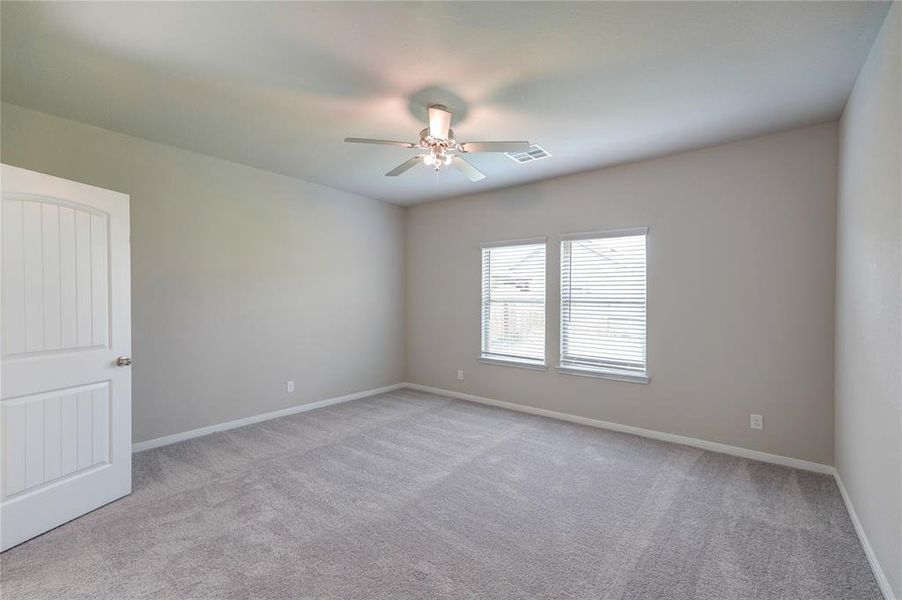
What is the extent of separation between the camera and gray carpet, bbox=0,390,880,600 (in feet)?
6.28

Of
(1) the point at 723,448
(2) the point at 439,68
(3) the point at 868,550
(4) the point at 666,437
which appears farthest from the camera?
(4) the point at 666,437

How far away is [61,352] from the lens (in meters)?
2.43

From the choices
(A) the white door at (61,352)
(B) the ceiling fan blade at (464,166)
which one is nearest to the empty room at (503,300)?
(A) the white door at (61,352)

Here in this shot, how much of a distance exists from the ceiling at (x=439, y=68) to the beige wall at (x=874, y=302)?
27cm

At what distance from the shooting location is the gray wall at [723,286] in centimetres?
317

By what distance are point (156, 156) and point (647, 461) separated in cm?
509

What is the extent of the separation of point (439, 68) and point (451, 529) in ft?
8.99

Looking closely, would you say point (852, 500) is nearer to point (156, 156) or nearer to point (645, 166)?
point (645, 166)

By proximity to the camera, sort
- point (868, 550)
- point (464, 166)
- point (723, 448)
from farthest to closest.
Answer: point (723, 448) → point (464, 166) → point (868, 550)

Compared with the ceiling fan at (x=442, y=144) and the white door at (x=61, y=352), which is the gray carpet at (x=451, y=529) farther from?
the ceiling fan at (x=442, y=144)

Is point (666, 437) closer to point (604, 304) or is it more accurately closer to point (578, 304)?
point (604, 304)

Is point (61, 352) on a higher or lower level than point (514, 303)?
lower

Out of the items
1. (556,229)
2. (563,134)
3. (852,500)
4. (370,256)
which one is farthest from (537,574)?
(370,256)

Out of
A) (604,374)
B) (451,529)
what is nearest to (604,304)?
(604,374)
